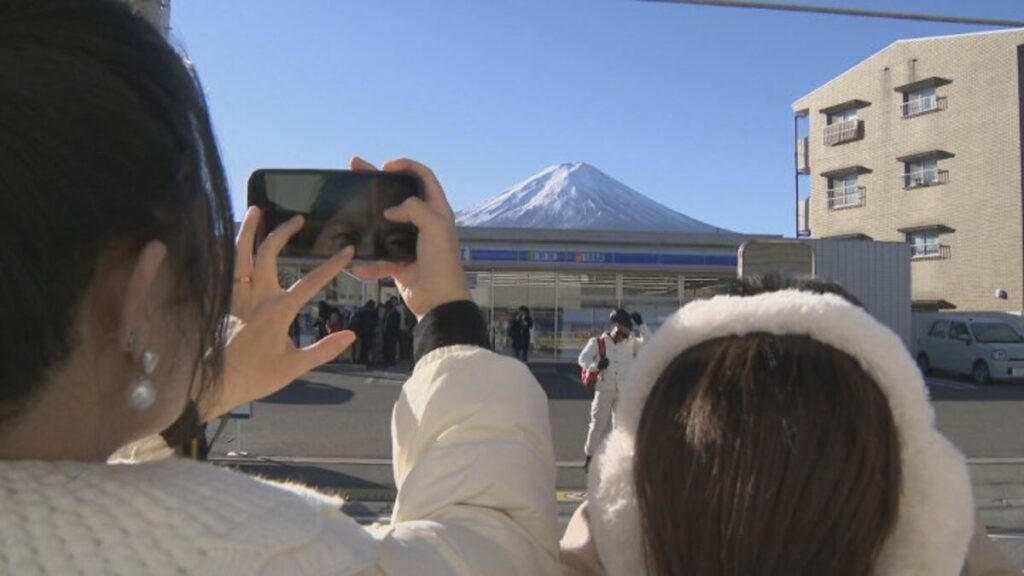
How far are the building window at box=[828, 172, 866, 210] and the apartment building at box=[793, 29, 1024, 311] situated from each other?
0.05 m

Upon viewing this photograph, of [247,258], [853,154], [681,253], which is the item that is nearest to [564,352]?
[681,253]

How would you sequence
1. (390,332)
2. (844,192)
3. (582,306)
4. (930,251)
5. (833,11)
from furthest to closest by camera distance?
1. (844,192)
2. (930,251)
3. (582,306)
4. (390,332)
5. (833,11)

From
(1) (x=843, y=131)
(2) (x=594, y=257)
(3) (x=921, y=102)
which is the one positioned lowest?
(2) (x=594, y=257)

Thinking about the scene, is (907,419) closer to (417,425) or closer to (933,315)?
(417,425)

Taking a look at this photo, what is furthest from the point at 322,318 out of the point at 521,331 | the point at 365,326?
the point at 521,331

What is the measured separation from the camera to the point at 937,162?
32.0m

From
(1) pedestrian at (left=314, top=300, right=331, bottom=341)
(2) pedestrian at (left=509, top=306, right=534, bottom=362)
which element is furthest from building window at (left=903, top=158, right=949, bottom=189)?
(1) pedestrian at (left=314, top=300, right=331, bottom=341)

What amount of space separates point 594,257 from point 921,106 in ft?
61.5

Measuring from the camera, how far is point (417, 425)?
126cm

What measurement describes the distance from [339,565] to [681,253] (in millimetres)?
21743

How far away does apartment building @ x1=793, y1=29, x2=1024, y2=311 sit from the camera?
29.7 metres

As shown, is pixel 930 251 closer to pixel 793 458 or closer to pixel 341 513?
pixel 793 458

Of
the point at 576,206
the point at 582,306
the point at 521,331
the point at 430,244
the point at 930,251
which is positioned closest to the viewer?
the point at 430,244

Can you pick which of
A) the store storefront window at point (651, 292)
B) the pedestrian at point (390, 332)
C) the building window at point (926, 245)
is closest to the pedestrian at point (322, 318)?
the pedestrian at point (390, 332)
